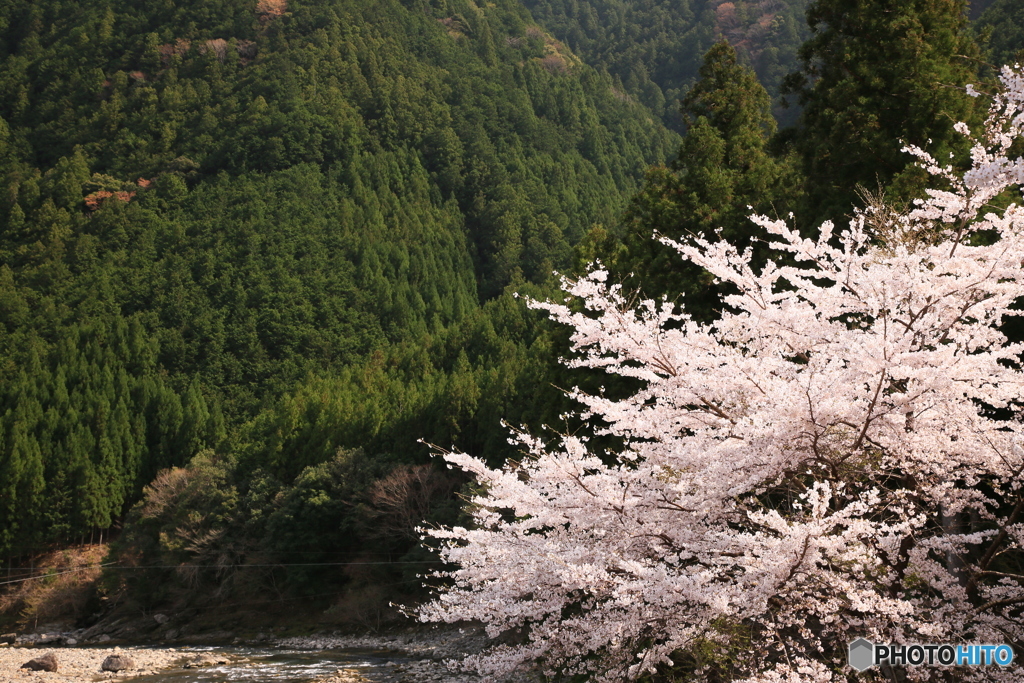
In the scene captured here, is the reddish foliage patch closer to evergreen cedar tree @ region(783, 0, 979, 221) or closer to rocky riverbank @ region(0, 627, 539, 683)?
rocky riverbank @ region(0, 627, 539, 683)

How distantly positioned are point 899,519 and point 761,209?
11179mm

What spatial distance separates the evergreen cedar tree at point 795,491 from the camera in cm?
497

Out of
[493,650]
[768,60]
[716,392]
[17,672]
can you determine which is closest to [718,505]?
[716,392]

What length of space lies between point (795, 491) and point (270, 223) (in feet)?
298

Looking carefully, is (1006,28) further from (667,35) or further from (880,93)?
(667,35)

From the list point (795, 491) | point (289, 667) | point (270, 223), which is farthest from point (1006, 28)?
point (270, 223)

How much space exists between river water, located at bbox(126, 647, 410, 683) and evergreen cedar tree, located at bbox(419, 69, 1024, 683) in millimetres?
16591

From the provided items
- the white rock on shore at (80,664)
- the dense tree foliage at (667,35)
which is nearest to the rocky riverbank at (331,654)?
the white rock on shore at (80,664)

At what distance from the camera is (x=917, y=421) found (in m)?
5.45

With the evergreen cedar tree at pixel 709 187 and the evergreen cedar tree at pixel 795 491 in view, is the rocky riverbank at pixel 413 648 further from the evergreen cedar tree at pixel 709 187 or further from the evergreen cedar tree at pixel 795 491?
the evergreen cedar tree at pixel 795 491

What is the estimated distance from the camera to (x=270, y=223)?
91812mm

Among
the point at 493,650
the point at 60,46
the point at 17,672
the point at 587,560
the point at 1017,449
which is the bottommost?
the point at 17,672

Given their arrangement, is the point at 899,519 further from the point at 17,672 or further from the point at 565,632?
the point at 17,672

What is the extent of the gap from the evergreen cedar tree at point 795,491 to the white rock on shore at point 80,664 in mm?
20791
